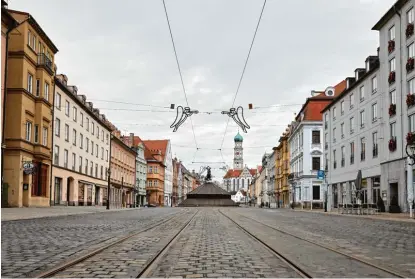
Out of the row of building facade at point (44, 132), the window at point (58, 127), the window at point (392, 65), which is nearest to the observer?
the row of building facade at point (44, 132)

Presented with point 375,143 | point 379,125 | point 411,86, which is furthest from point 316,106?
point 411,86

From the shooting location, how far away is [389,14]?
37031mm

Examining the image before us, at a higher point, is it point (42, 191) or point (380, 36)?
point (380, 36)

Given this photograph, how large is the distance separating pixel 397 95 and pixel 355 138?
437 inches

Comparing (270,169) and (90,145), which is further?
(270,169)

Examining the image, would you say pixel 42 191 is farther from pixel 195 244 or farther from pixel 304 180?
pixel 304 180

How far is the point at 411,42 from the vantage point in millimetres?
33812

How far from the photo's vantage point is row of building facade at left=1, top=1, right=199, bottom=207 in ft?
116

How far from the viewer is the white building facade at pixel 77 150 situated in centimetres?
4597

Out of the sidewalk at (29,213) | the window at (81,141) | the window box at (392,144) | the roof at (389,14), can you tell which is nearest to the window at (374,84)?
the roof at (389,14)

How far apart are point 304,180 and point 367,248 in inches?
2283

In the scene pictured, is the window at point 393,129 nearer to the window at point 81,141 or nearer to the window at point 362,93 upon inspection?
the window at point 362,93

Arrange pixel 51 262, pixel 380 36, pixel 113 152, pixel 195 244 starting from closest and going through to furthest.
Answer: pixel 51 262 < pixel 195 244 < pixel 380 36 < pixel 113 152

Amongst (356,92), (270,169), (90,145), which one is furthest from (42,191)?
(270,169)
